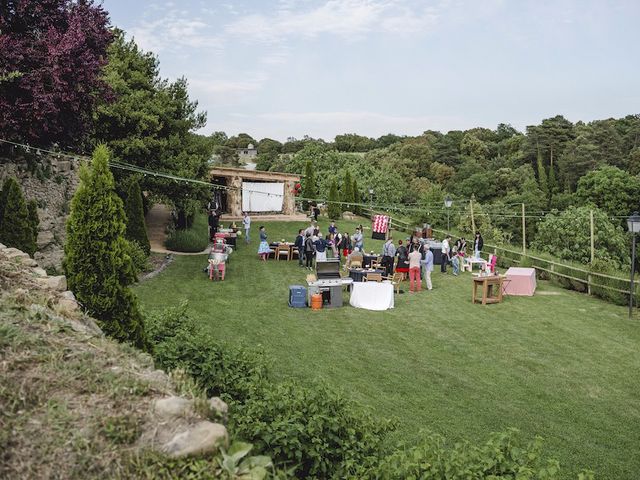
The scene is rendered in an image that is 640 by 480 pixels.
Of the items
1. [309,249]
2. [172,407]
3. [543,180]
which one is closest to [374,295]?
[309,249]

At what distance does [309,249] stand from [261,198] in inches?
623

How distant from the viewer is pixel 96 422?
319cm

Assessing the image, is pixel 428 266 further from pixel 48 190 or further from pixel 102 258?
pixel 102 258

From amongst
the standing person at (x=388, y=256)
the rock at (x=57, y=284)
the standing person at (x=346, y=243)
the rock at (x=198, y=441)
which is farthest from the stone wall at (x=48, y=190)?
the rock at (x=198, y=441)

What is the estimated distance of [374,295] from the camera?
14477 mm

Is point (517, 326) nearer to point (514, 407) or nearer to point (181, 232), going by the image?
point (514, 407)

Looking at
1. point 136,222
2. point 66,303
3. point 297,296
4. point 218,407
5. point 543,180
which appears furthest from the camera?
point 543,180

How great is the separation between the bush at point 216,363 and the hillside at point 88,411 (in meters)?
1.62

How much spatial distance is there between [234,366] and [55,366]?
2.74 metres

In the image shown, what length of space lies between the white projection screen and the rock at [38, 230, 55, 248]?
19.3 meters

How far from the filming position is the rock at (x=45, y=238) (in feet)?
48.1

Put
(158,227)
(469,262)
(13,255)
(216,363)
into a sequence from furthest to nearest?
(158,227) → (469,262) → (13,255) → (216,363)

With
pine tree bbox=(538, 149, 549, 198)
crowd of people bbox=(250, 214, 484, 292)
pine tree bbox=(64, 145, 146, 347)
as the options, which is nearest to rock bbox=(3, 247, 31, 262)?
pine tree bbox=(64, 145, 146, 347)

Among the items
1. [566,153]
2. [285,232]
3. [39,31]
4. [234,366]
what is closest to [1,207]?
[39,31]
